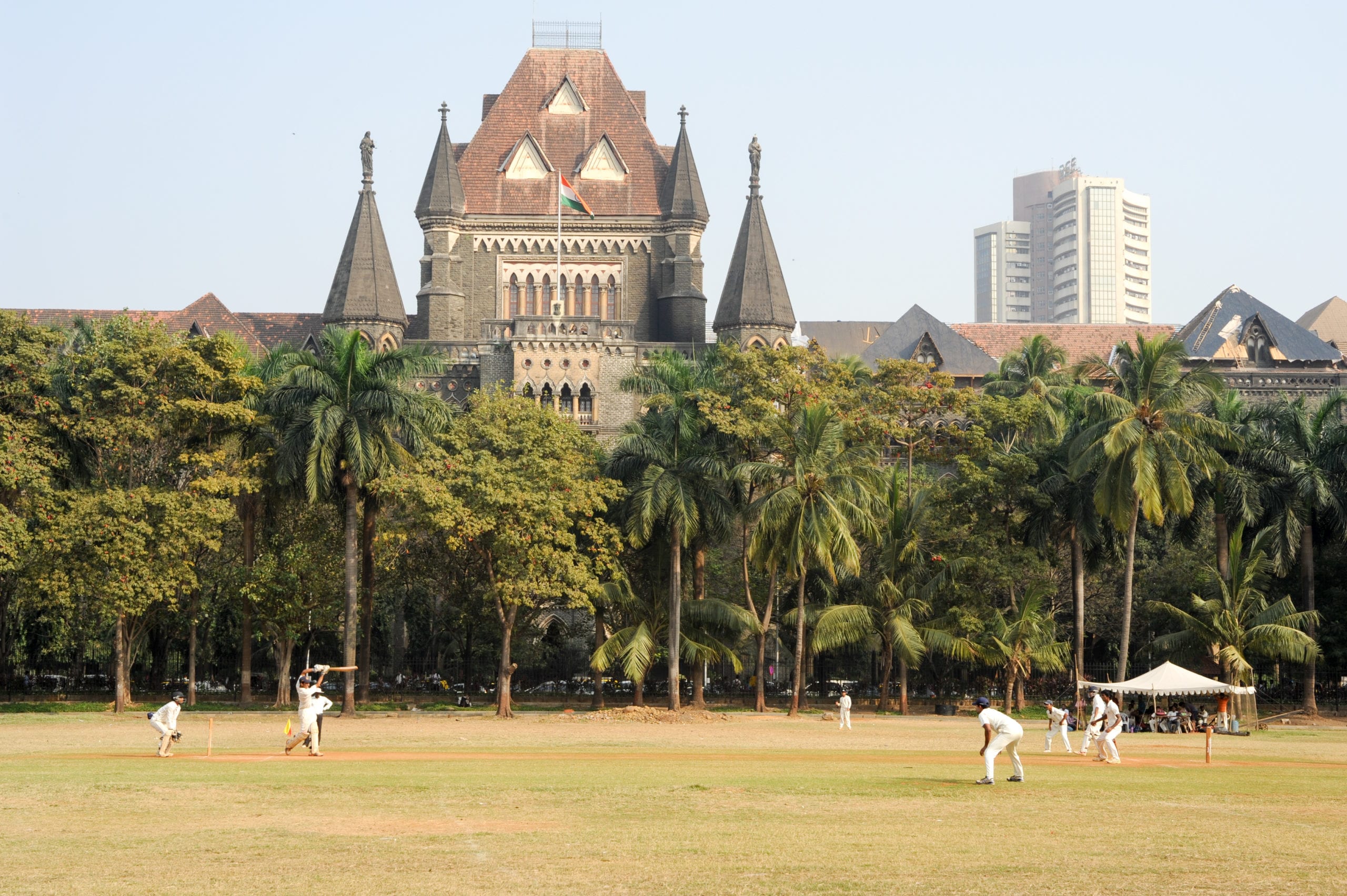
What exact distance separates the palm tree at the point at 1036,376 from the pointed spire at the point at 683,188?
68.2ft

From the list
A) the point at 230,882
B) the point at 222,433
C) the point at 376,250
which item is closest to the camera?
the point at 230,882

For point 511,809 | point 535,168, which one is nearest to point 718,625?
point 511,809

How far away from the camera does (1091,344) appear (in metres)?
95.1

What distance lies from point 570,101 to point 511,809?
237 ft

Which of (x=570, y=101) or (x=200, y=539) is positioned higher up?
(x=570, y=101)

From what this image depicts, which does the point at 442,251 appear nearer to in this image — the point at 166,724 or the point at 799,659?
the point at 799,659

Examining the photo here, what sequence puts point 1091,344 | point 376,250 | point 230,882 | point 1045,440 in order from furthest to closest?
point 1091,344 < point 376,250 < point 1045,440 < point 230,882

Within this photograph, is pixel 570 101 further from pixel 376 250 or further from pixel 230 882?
pixel 230 882

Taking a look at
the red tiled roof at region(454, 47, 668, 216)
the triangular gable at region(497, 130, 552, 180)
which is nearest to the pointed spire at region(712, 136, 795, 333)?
the red tiled roof at region(454, 47, 668, 216)

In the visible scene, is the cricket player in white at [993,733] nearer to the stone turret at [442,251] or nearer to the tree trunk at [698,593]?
the tree trunk at [698,593]

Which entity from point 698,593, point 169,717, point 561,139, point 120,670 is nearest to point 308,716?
point 169,717

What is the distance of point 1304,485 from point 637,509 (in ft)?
72.1

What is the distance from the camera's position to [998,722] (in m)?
21.8

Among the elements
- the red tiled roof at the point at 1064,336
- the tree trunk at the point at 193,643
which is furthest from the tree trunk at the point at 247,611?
the red tiled roof at the point at 1064,336
